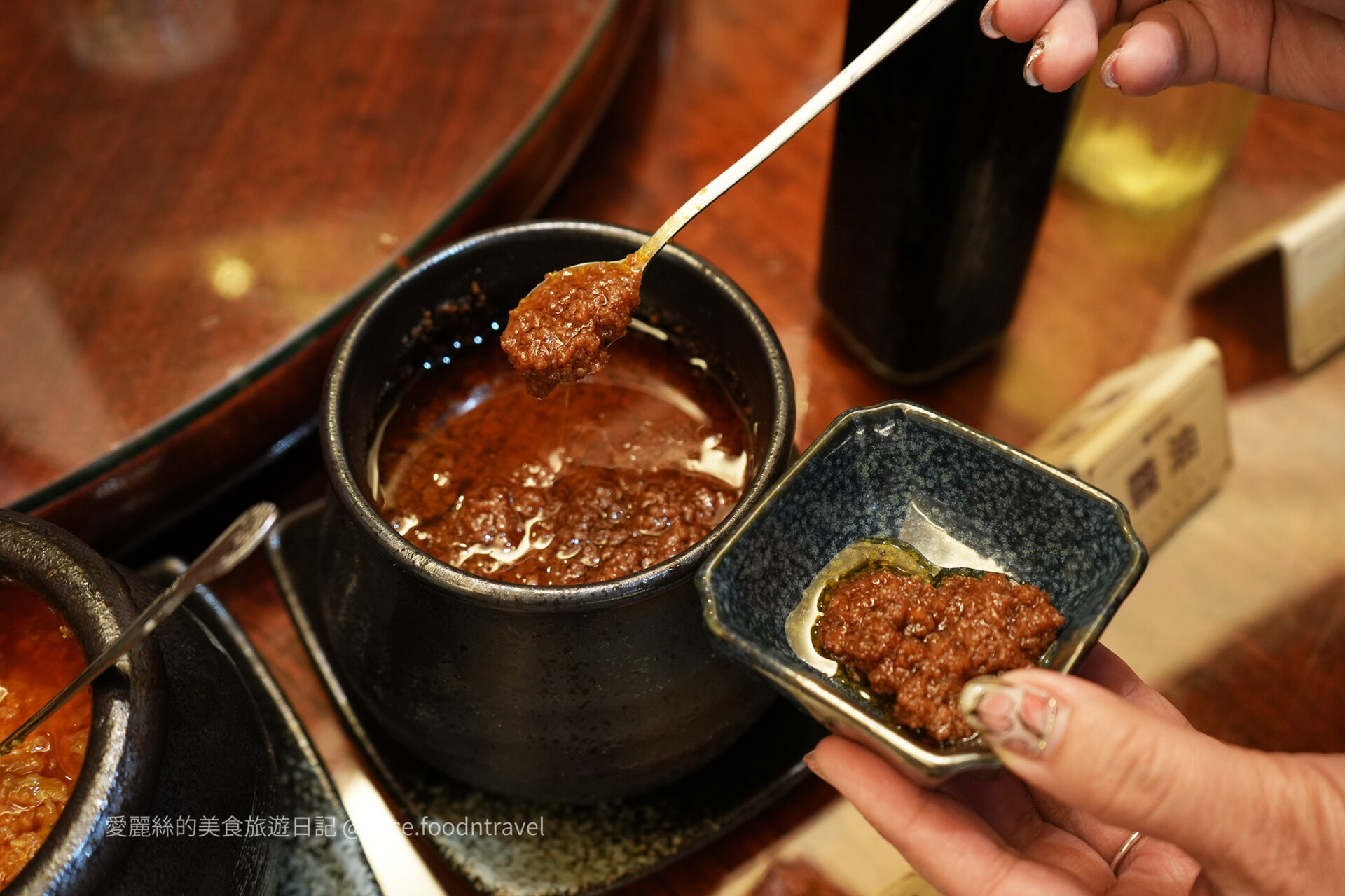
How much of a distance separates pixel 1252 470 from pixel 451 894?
48.0 inches

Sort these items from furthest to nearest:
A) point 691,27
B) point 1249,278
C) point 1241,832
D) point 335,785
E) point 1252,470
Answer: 1. point 691,27
2. point 1249,278
3. point 1252,470
4. point 335,785
5. point 1241,832

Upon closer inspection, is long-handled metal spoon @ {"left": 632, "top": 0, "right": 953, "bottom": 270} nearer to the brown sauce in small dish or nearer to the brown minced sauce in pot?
the brown sauce in small dish

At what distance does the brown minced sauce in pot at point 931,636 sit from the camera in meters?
0.90

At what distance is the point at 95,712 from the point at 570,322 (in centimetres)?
52

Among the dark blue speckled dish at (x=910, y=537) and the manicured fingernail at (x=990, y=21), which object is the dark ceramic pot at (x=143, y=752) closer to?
the dark blue speckled dish at (x=910, y=537)

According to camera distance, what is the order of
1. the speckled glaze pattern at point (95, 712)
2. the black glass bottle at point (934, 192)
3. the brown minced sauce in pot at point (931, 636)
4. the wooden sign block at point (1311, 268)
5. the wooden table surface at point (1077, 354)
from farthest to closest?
1. the wooden sign block at point (1311, 268)
2. the wooden table surface at point (1077, 354)
3. the black glass bottle at point (934, 192)
4. the brown minced sauce in pot at point (931, 636)
5. the speckled glaze pattern at point (95, 712)

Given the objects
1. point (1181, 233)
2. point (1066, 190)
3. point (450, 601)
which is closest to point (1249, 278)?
point (1181, 233)

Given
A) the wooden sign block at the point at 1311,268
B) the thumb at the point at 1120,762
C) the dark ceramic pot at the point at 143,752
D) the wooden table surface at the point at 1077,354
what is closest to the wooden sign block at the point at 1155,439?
the wooden table surface at the point at 1077,354

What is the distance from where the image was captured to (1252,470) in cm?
151

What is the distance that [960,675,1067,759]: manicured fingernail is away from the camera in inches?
29.8

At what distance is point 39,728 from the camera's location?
2.95 ft

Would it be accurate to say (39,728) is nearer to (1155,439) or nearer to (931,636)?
(931,636)

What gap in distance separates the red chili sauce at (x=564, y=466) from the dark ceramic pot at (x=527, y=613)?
0.04 m

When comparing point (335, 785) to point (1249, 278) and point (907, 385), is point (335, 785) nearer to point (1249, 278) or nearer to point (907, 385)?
point (907, 385)
